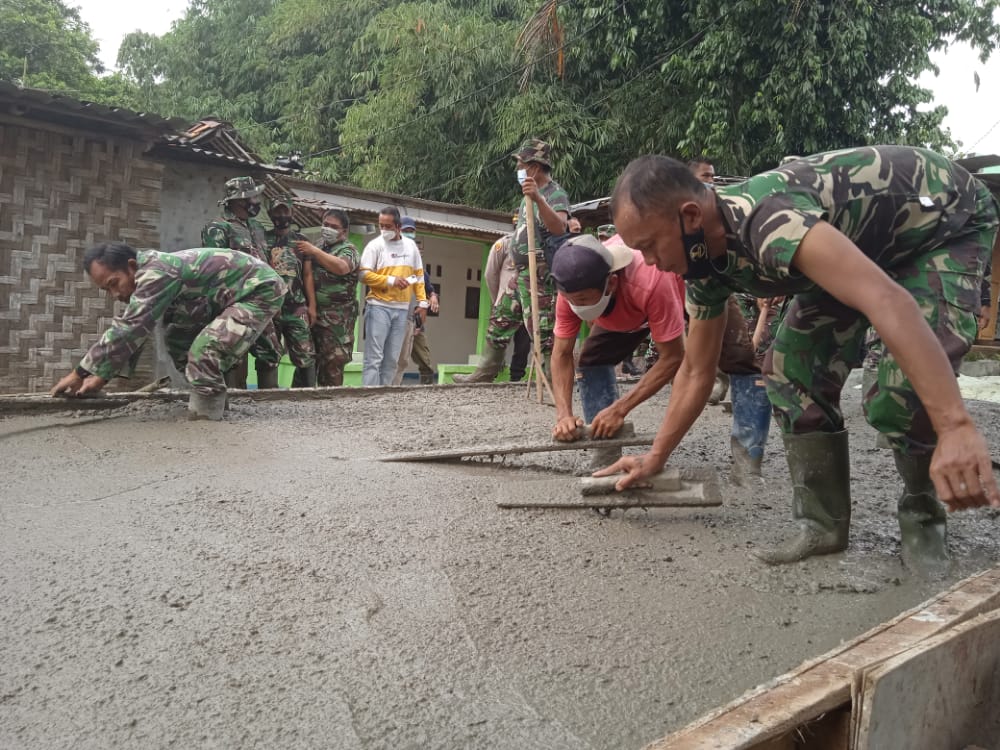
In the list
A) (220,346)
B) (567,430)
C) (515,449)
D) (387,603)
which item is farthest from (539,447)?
(220,346)

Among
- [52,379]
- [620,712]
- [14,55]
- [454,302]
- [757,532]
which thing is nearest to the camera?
[620,712]

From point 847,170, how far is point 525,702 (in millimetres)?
1489

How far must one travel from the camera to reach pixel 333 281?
22.1 ft

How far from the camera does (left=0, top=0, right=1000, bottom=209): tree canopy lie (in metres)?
9.45

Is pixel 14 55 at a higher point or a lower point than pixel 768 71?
higher

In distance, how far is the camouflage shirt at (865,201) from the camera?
78.7 inches

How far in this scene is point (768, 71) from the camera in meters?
9.69

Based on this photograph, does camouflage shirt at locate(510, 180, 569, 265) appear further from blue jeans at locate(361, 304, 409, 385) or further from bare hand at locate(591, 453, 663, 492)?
bare hand at locate(591, 453, 663, 492)

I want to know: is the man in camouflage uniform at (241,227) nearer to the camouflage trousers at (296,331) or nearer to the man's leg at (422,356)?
the camouflage trousers at (296,331)

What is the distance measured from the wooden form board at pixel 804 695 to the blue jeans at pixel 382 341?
5.54m

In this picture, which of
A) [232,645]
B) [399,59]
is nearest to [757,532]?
[232,645]

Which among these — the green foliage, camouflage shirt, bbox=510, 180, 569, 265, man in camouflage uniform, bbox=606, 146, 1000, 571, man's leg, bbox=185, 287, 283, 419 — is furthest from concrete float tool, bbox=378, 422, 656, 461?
the green foliage

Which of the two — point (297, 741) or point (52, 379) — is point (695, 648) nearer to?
point (297, 741)

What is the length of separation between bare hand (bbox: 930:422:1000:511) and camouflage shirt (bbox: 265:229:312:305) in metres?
5.28
